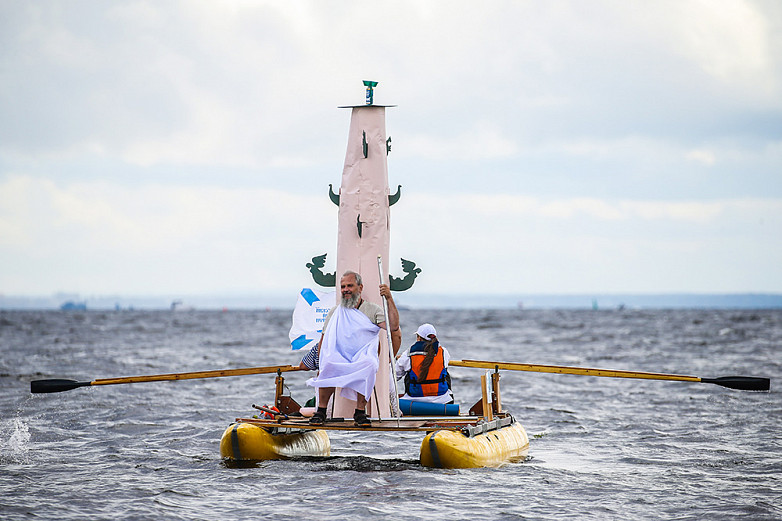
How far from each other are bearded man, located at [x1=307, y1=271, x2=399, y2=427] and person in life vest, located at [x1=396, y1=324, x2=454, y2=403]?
4.56ft

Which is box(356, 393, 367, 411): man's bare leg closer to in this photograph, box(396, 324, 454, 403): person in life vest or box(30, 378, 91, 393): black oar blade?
box(396, 324, 454, 403): person in life vest

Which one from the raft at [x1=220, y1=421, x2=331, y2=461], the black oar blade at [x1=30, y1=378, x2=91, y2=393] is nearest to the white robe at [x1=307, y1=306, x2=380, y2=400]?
the raft at [x1=220, y1=421, x2=331, y2=461]

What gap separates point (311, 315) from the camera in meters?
13.1

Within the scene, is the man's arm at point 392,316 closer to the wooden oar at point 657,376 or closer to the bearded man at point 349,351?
the bearded man at point 349,351

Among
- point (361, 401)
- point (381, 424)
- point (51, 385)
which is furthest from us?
point (51, 385)

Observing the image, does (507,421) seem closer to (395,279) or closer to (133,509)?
(395,279)

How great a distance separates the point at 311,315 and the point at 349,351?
1670mm

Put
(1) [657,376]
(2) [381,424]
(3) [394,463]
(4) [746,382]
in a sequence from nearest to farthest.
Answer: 1. (2) [381,424]
2. (4) [746,382]
3. (1) [657,376]
4. (3) [394,463]

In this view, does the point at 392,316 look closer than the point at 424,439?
No

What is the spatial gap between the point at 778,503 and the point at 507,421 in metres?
3.80

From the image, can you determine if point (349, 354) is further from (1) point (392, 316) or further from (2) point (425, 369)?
(2) point (425, 369)

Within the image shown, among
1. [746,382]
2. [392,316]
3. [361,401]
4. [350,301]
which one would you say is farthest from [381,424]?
[746,382]

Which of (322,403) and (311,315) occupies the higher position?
(311,315)

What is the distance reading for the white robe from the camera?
11.5 meters
